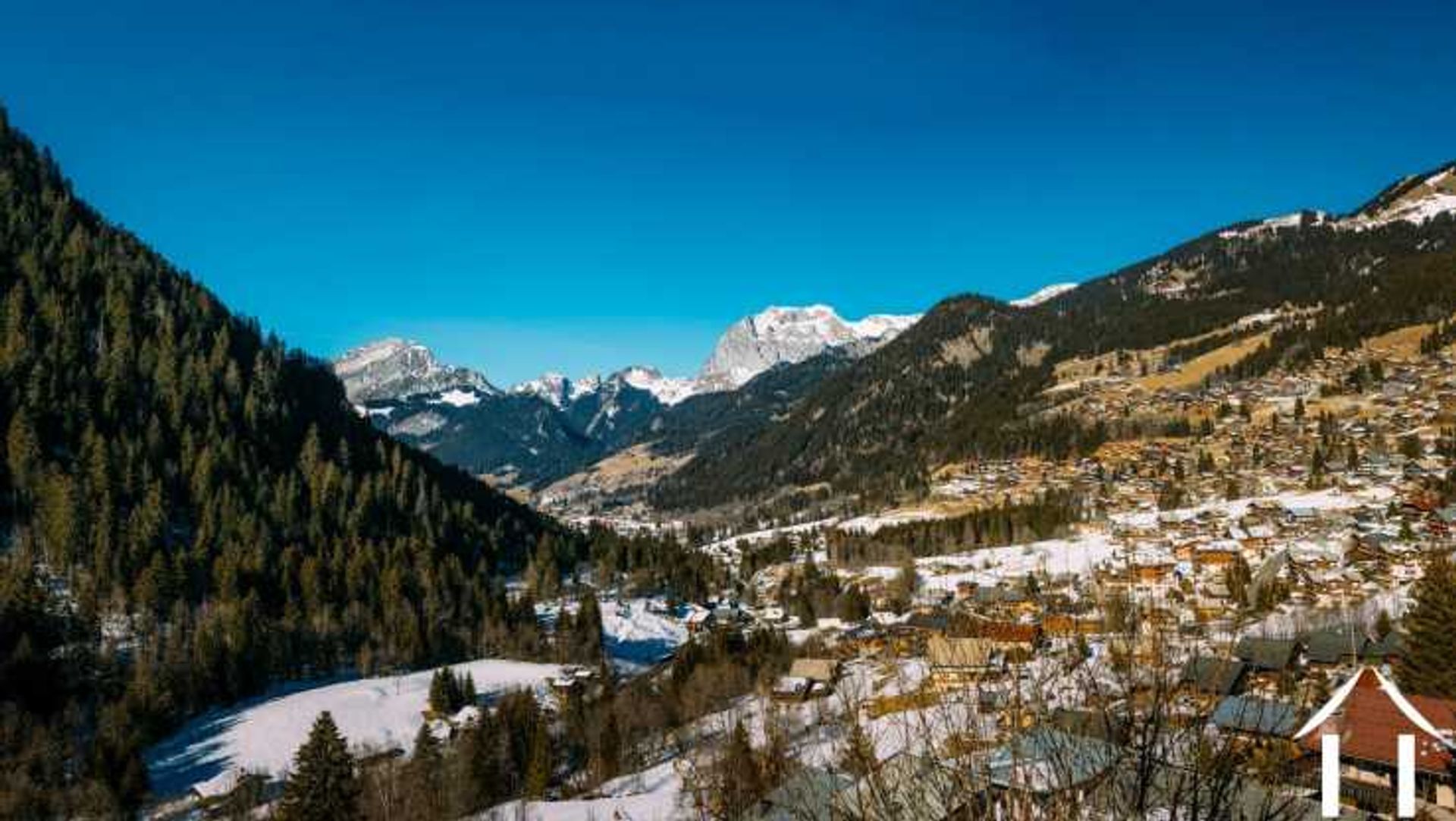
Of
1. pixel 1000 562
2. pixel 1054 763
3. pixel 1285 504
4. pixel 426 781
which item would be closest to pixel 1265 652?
pixel 426 781

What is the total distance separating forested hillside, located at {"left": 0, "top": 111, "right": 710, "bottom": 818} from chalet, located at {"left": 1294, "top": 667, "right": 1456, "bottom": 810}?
65360 mm

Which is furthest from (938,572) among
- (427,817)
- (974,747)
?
(974,747)

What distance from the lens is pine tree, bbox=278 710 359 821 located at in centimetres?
4059

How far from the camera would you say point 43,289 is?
475 ft

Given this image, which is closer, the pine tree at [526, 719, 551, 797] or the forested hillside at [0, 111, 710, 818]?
the pine tree at [526, 719, 551, 797]

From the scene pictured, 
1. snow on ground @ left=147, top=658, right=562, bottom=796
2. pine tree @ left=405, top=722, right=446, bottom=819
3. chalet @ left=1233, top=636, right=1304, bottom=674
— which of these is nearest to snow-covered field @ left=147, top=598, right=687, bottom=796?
snow on ground @ left=147, top=658, right=562, bottom=796

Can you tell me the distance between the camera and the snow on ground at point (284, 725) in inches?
2549

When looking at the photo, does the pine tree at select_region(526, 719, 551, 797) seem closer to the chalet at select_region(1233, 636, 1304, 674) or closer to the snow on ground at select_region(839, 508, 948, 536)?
the chalet at select_region(1233, 636, 1304, 674)

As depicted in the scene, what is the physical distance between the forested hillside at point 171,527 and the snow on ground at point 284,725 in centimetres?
307

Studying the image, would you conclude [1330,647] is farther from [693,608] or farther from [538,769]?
[693,608]

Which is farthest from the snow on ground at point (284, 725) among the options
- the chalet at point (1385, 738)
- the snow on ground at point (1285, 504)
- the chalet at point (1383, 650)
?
the snow on ground at point (1285, 504)

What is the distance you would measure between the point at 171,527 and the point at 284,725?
57683 mm

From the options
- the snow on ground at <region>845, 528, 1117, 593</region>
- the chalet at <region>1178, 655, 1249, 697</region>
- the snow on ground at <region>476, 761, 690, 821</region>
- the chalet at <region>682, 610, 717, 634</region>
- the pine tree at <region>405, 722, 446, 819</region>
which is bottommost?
the chalet at <region>682, 610, 717, 634</region>

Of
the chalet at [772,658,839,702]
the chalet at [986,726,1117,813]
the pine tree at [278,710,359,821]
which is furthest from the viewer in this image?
the chalet at [772,658,839,702]
